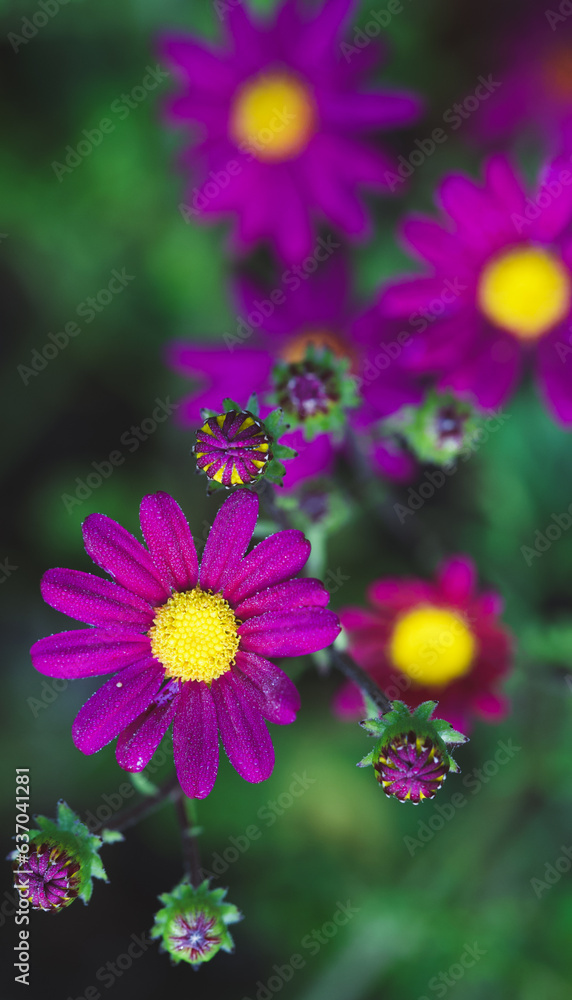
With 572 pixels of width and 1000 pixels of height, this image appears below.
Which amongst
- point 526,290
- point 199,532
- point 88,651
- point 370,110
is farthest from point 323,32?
point 88,651

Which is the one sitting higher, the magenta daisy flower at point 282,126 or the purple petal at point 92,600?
the magenta daisy flower at point 282,126

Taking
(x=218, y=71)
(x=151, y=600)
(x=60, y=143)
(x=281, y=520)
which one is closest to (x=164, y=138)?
(x=60, y=143)

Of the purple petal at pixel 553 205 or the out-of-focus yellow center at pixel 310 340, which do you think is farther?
the out-of-focus yellow center at pixel 310 340

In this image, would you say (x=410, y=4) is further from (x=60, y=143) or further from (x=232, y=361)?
(x=232, y=361)

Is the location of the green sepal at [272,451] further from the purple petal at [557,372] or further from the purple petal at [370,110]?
the purple petal at [370,110]

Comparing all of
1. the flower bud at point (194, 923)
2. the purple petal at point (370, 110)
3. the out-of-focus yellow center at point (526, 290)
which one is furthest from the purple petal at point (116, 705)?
the purple petal at point (370, 110)

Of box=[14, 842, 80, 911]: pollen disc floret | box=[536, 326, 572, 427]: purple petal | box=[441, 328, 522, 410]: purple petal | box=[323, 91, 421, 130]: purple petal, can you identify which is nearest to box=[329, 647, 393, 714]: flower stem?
box=[14, 842, 80, 911]: pollen disc floret

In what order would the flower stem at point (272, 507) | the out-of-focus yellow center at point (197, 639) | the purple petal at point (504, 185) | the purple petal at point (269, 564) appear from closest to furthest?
1. the purple petal at point (269, 564)
2. the out-of-focus yellow center at point (197, 639)
3. the flower stem at point (272, 507)
4. the purple petal at point (504, 185)

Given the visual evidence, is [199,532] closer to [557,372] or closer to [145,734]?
[557,372]
